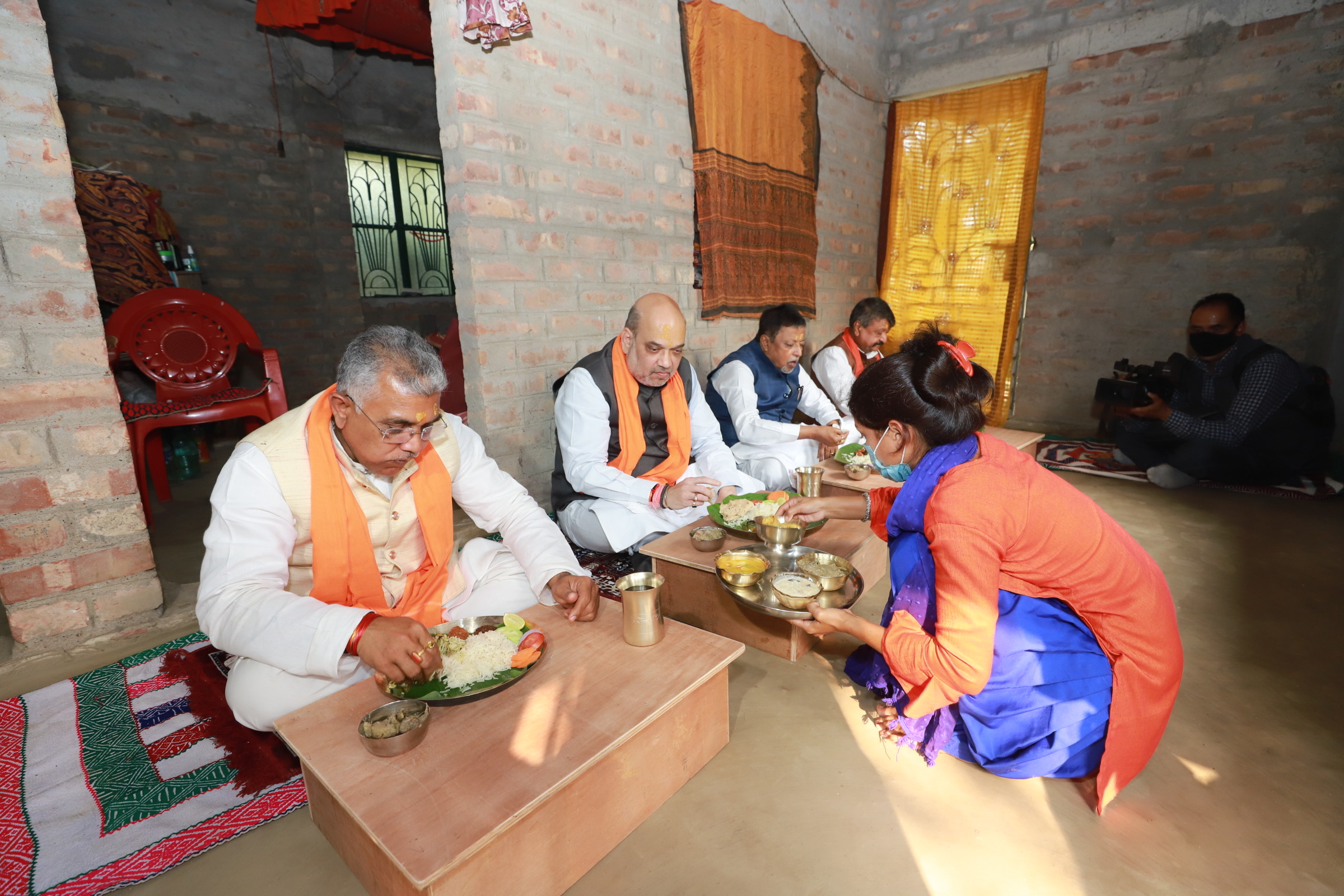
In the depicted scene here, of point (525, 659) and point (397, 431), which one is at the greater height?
point (397, 431)

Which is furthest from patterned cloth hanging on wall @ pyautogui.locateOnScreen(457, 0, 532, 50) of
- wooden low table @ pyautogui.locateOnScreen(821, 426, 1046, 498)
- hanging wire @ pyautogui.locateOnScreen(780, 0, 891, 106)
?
hanging wire @ pyautogui.locateOnScreen(780, 0, 891, 106)

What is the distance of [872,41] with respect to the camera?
5.92 meters

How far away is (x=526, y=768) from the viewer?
122cm

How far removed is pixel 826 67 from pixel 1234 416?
3987 millimetres

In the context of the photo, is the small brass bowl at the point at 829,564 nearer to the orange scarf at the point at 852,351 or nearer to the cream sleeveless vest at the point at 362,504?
the cream sleeveless vest at the point at 362,504

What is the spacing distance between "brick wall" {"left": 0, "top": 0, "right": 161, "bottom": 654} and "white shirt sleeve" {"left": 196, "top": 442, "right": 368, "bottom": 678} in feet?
3.50

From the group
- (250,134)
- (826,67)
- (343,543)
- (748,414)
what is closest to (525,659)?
(343,543)

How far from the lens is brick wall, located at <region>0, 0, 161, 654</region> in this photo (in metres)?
2.06

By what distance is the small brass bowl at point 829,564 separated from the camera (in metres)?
1.92

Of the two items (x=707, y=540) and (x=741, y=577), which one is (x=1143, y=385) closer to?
(x=707, y=540)

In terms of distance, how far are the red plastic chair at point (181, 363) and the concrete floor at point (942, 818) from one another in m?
1.64

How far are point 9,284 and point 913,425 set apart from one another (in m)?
2.81

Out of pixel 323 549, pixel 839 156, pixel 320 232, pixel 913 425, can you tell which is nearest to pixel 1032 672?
pixel 913 425

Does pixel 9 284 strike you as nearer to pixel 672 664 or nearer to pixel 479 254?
pixel 479 254
